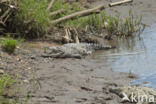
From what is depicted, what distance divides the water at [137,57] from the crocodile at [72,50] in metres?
0.26

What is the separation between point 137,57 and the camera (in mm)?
7703

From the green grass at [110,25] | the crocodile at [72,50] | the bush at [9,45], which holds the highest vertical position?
the green grass at [110,25]

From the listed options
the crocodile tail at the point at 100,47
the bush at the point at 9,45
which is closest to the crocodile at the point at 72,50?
the crocodile tail at the point at 100,47

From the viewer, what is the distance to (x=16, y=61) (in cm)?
670

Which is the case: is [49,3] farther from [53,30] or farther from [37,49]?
[37,49]

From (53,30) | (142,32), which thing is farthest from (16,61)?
(142,32)

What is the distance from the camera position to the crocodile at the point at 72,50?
304 inches

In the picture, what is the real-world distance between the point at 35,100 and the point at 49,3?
6.14 meters

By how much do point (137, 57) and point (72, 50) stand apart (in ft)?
5.25

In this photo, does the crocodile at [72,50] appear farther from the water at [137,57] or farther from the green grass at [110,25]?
the green grass at [110,25]

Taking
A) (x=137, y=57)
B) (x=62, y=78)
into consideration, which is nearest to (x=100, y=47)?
(x=137, y=57)

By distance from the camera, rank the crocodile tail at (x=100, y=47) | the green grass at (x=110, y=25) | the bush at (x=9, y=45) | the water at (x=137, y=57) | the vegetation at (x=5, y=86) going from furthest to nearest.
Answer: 1. the green grass at (x=110, y=25)
2. the crocodile tail at (x=100, y=47)
3. the bush at (x=9, y=45)
4. the water at (x=137, y=57)
5. the vegetation at (x=5, y=86)

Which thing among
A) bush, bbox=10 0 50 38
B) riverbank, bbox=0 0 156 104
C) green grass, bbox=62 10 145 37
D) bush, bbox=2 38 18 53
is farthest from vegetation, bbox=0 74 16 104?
green grass, bbox=62 10 145 37

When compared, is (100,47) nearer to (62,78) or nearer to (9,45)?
(9,45)
